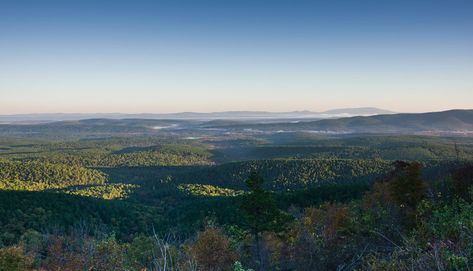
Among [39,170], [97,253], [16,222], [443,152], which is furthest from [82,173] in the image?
[443,152]

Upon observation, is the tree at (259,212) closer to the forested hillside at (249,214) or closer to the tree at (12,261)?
the forested hillside at (249,214)

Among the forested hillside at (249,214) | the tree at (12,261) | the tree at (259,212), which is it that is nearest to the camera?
the forested hillside at (249,214)

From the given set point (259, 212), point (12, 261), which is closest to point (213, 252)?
point (259, 212)

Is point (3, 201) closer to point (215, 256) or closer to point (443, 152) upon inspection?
point (215, 256)

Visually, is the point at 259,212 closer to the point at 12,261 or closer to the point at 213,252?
the point at 213,252

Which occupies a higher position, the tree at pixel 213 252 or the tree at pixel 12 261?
the tree at pixel 12 261

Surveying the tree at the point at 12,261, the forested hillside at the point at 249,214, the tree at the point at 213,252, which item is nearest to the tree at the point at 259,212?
the forested hillside at the point at 249,214

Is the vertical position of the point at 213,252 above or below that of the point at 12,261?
below

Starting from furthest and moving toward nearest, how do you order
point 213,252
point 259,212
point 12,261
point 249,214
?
point 259,212, point 249,214, point 213,252, point 12,261
